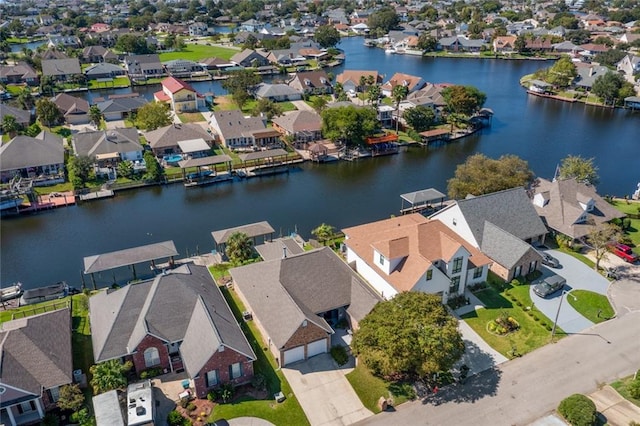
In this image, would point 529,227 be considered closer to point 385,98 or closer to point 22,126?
point 385,98

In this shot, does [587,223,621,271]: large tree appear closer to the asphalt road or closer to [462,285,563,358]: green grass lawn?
the asphalt road

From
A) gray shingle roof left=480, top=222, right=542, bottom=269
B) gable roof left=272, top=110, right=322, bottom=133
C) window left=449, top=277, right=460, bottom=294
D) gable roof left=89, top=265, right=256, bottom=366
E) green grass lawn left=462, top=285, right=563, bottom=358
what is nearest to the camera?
gable roof left=89, top=265, right=256, bottom=366

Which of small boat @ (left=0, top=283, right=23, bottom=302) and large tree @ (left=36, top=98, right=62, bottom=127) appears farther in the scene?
large tree @ (left=36, top=98, right=62, bottom=127)

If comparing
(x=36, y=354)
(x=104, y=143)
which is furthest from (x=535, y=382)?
(x=104, y=143)

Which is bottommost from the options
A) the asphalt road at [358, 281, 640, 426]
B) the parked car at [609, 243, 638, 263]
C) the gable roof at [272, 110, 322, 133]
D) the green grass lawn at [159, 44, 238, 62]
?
the asphalt road at [358, 281, 640, 426]

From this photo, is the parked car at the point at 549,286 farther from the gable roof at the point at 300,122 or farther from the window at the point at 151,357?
the gable roof at the point at 300,122

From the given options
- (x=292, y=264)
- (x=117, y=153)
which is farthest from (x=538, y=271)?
(x=117, y=153)

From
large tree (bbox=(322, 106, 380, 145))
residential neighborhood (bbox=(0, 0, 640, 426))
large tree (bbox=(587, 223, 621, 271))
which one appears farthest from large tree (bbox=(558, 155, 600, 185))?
large tree (bbox=(322, 106, 380, 145))
